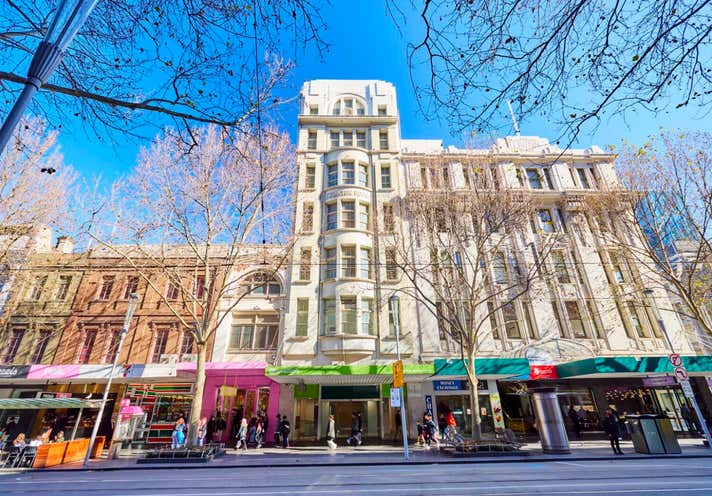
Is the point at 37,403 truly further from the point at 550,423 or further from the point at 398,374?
the point at 550,423

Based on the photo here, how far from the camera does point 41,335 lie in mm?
21375

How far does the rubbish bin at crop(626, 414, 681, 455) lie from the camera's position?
13.3m

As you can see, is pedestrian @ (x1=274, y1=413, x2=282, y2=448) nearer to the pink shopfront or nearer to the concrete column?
the pink shopfront

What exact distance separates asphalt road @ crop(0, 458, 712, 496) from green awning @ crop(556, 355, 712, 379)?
748 centimetres

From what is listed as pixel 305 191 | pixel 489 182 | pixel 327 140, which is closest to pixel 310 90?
pixel 327 140

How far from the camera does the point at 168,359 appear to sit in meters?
20.5

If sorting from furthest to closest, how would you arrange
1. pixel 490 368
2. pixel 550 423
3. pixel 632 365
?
pixel 490 368
pixel 632 365
pixel 550 423

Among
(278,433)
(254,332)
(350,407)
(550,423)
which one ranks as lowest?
(278,433)

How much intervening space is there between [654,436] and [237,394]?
20.3 meters

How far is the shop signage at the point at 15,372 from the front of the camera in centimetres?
1914

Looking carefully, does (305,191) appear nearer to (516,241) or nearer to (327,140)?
(327,140)

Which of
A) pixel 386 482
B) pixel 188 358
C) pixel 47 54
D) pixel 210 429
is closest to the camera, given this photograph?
pixel 47 54

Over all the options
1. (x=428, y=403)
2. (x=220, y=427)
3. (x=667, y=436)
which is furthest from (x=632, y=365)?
(x=220, y=427)

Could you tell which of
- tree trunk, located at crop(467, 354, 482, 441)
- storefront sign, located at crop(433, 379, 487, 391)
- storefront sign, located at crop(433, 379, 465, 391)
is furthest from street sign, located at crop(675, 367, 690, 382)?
storefront sign, located at crop(433, 379, 465, 391)
